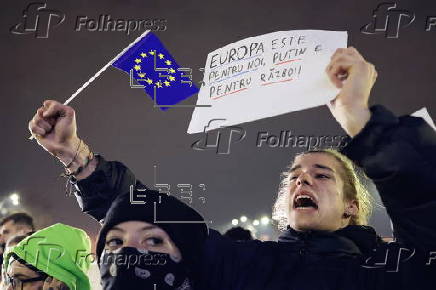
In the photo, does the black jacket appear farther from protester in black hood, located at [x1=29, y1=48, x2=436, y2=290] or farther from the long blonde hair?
the long blonde hair

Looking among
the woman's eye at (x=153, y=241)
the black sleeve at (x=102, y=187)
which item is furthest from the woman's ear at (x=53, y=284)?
the woman's eye at (x=153, y=241)

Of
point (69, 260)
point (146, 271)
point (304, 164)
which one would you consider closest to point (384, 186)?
point (304, 164)

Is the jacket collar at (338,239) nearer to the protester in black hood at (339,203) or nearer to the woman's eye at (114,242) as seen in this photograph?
the protester in black hood at (339,203)

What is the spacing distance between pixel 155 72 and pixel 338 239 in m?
1.31

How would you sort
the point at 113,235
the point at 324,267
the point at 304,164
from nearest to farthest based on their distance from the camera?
the point at 324,267, the point at 113,235, the point at 304,164

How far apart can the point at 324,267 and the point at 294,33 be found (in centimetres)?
93

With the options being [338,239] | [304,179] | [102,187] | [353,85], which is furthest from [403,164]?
[102,187]

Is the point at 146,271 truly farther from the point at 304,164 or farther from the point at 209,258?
the point at 304,164

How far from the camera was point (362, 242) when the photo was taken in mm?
1605

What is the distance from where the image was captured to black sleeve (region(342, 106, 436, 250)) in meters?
1.24

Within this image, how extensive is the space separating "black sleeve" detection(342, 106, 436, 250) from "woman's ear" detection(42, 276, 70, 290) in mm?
1289

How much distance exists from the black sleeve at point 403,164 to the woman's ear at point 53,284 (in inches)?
50.8

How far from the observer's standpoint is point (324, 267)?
153 cm

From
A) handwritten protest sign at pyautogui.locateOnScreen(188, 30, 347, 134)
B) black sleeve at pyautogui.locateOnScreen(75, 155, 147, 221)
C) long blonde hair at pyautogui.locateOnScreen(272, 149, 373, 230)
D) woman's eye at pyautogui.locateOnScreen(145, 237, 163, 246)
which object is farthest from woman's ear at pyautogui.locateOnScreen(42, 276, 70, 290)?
long blonde hair at pyautogui.locateOnScreen(272, 149, 373, 230)
